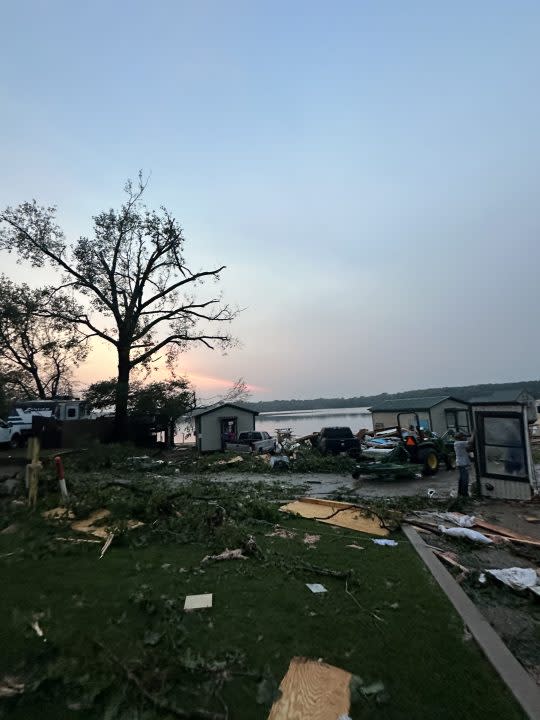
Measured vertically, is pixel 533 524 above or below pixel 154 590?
below

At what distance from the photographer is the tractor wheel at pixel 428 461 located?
56.1ft

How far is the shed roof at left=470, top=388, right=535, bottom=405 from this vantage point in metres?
11.7

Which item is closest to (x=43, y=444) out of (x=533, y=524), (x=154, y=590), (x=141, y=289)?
(x=141, y=289)

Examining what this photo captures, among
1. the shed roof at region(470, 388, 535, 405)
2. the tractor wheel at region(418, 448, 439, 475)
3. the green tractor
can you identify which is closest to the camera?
the shed roof at region(470, 388, 535, 405)

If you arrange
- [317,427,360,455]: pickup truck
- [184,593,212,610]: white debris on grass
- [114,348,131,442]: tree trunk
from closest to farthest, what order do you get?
1. [184,593,212,610]: white debris on grass
2. [317,427,360,455]: pickup truck
3. [114,348,131,442]: tree trunk

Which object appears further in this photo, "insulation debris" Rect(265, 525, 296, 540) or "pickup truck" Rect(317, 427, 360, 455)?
"pickup truck" Rect(317, 427, 360, 455)

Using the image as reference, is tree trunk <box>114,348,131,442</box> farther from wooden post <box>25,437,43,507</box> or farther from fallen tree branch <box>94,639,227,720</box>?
fallen tree branch <box>94,639,227,720</box>

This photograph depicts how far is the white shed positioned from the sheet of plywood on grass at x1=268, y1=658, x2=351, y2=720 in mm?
25620

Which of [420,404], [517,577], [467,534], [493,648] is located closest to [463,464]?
[467,534]

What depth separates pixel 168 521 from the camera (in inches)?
328

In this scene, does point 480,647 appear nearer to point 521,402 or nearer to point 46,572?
point 46,572

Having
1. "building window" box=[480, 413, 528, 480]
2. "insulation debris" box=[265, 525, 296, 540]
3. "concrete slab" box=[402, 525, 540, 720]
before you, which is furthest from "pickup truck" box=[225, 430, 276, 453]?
"concrete slab" box=[402, 525, 540, 720]

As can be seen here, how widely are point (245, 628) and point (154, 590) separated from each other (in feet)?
5.01

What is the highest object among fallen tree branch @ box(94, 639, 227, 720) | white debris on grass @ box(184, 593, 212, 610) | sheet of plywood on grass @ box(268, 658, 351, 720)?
fallen tree branch @ box(94, 639, 227, 720)
